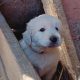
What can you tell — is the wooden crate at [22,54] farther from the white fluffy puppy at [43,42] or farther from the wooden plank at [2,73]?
the white fluffy puppy at [43,42]

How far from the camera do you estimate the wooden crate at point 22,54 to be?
1.78 m

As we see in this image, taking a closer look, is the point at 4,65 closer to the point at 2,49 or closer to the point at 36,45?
the point at 2,49

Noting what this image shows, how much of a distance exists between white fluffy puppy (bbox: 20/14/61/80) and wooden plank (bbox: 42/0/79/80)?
115 millimetres

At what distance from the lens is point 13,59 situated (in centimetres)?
189

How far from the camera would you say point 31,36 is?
224cm

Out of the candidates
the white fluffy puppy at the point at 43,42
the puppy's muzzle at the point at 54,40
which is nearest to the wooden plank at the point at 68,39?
the white fluffy puppy at the point at 43,42

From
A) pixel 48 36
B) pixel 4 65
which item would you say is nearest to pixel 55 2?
pixel 48 36

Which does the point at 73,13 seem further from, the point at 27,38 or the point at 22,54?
the point at 22,54

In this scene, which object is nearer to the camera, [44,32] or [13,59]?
[13,59]

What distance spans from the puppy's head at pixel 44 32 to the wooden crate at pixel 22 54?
16 cm

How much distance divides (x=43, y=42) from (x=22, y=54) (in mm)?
251

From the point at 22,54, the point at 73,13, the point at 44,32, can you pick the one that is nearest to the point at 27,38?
the point at 44,32

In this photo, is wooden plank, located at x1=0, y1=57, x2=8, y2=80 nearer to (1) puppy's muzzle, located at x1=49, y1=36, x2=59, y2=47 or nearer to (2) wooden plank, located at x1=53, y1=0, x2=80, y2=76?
(1) puppy's muzzle, located at x1=49, y1=36, x2=59, y2=47

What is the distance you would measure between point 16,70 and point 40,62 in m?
0.53
